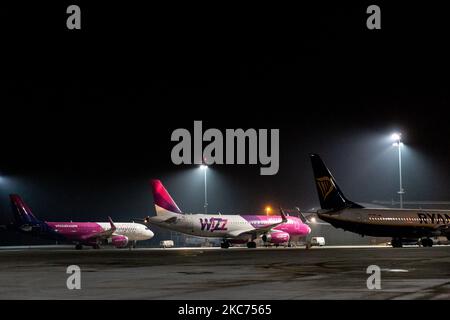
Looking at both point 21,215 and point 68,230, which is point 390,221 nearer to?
point 68,230

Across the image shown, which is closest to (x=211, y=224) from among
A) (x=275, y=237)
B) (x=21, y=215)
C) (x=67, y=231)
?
(x=275, y=237)

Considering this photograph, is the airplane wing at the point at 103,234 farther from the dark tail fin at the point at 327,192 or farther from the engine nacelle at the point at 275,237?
the dark tail fin at the point at 327,192

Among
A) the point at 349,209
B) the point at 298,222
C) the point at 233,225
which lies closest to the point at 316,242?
the point at 298,222

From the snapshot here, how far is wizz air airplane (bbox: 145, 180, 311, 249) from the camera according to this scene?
76250mm

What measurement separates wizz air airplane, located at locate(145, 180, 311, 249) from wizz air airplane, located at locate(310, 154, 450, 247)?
988 cm

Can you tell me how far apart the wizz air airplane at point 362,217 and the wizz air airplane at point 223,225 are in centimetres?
988

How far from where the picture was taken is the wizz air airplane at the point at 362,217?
66375mm

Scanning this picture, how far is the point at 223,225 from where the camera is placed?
77625mm

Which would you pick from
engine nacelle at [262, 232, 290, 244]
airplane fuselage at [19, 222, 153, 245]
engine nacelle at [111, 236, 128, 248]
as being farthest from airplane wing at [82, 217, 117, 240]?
engine nacelle at [262, 232, 290, 244]

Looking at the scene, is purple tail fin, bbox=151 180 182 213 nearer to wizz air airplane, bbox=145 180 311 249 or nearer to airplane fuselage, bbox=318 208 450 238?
wizz air airplane, bbox=145 180 311 249

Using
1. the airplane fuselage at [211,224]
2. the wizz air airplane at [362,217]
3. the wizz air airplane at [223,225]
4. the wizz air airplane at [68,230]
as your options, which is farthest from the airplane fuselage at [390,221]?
the wizz air airplane at [68,230]

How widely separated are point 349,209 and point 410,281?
4555 cm
